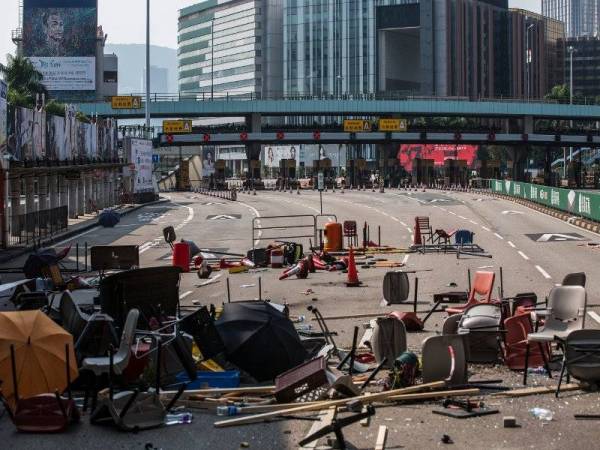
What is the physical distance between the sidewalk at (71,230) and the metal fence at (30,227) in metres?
0.41

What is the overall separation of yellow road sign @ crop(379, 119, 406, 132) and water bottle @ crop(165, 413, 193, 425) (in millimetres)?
101063

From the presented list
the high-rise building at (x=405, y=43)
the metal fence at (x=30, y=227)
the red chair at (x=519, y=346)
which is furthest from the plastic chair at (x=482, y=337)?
the high-rise building at (x=405, y=43)

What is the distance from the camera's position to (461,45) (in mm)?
192125

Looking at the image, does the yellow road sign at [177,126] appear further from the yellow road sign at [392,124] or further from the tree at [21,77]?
the tree at [21,77]

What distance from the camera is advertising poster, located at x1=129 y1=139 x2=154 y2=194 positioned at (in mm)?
82000

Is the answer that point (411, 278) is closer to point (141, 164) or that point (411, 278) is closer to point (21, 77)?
point (141, 164)

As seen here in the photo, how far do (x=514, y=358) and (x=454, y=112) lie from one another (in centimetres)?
10745

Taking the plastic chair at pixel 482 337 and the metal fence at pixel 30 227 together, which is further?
the metal fence at pixel 30 227

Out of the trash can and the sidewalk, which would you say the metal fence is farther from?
the trash can

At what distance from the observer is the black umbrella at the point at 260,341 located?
46.0 feet

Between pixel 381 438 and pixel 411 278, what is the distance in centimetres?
1659

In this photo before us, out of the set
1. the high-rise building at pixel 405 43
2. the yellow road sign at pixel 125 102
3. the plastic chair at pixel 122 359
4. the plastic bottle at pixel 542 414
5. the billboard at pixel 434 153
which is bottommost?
the plastic bottle at pixel 542 414

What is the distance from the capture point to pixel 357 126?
113875 mm

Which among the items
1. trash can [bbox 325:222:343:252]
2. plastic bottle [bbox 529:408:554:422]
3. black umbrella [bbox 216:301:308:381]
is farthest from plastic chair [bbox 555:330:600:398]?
trash can [bbox 325:222:343:252]
